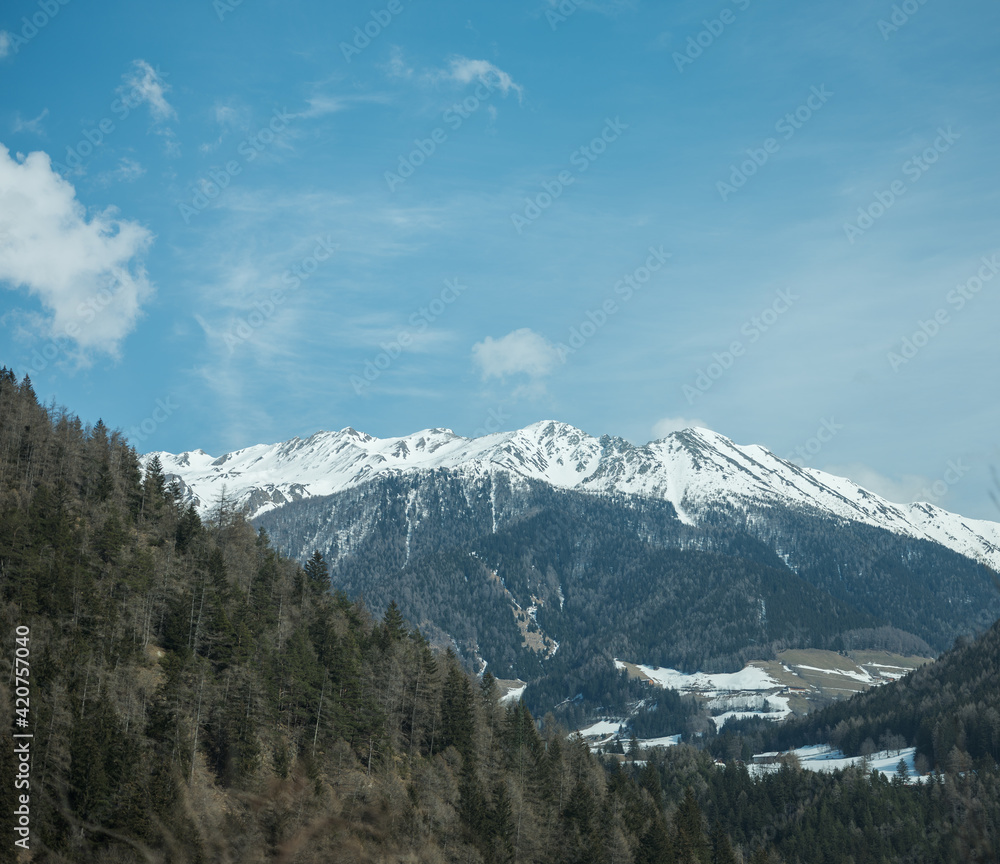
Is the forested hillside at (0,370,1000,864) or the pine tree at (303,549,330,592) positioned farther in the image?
the pine tree at (303,549,330,592)

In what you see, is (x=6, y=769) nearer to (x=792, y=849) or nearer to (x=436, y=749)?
(x=436, y=749)

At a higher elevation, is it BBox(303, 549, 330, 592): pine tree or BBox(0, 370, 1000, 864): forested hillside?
BBox(303, 549, 330, 592): pine tree

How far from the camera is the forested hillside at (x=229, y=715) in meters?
66.0

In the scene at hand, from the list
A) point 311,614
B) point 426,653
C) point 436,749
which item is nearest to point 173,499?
point 311,614

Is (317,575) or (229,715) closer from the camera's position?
(229,715)

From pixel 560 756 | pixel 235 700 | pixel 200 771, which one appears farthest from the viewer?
pixel 560 756

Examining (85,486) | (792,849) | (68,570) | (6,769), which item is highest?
(85,486)

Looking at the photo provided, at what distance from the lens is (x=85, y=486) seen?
125m

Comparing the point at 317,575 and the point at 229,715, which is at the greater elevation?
the point at 317,575

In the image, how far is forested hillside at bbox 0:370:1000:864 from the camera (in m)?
66.0

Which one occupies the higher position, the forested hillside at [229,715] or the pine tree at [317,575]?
the pine tree at [317,575]

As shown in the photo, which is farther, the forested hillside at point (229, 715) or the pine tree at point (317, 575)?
the pine tree at point (317, 575)

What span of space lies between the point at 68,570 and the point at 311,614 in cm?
4161

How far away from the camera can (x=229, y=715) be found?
290 ft
